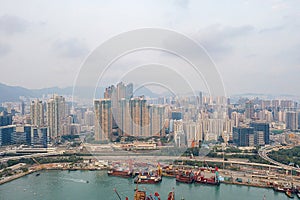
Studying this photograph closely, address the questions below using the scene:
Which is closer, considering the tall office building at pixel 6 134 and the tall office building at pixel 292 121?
the tall office building at pixel 6 134

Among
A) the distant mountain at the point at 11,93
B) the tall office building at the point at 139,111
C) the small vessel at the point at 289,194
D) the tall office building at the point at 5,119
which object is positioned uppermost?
the distant mountain at the point at 11,93

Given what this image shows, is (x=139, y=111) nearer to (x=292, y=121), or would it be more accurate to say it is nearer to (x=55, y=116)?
(x=55, y=116)

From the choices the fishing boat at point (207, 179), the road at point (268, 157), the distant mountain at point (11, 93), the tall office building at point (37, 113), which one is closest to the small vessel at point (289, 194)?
the fishing boat at point (207, 179)

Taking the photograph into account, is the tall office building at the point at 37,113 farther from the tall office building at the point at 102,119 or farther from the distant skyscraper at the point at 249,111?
the distant skyscraper at the point at 249,111

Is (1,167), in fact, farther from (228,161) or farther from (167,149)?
(228,161)

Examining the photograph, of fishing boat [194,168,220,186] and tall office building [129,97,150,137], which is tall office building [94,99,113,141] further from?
fishing boat [194,168,220,186]
